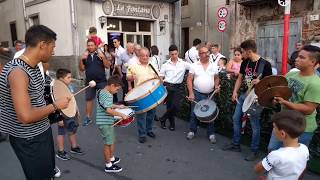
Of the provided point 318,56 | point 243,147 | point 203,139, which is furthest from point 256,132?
point 318,56

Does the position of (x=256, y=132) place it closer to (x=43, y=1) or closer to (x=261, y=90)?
(x=261, y=90)

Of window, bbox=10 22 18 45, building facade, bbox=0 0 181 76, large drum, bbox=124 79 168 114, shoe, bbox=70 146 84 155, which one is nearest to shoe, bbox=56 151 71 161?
shoe, bbox=70 146 84 155

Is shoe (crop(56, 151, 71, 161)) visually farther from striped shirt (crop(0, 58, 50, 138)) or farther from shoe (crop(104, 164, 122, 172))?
striped shirt (crop(0, 58, 50, 138))

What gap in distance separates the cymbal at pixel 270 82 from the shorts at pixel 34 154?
2352 mm

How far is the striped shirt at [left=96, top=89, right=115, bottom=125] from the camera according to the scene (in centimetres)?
407

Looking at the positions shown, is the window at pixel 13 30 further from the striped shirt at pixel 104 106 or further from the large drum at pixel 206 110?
the striped shirt at pixel 104 106

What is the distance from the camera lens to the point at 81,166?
4523 millimetres

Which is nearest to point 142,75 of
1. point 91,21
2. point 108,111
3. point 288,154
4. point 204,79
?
point 204,79

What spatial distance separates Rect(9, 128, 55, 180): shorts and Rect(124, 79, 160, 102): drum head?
2.33 metres

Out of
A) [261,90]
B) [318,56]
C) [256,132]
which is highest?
[318,56]

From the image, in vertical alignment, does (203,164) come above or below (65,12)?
below

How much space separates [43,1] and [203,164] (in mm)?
12936

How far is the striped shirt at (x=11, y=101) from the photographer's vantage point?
2258mm

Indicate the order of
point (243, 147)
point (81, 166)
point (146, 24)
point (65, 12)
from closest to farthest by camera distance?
point (81, 166), point (243, 147), point (65, 12), point (146, 24)
